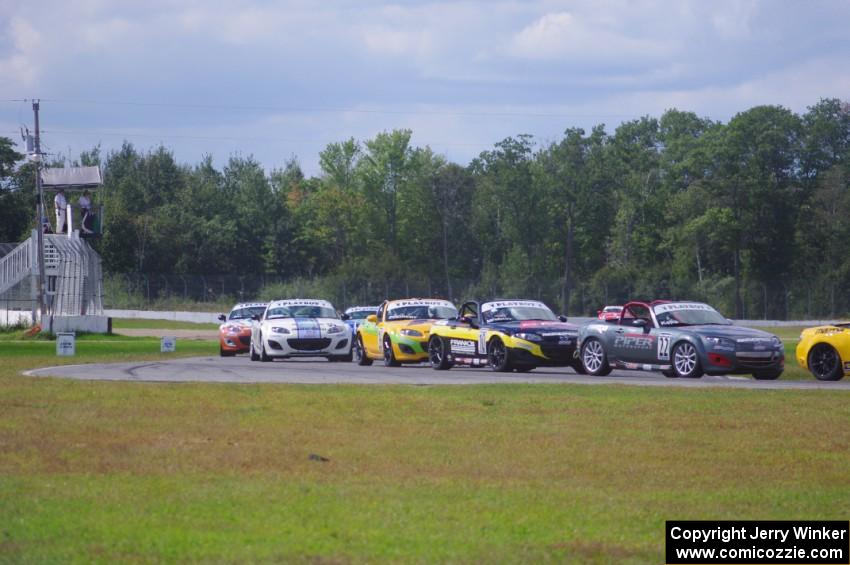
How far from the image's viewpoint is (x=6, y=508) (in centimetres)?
876

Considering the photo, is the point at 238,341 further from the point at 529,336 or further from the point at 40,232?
the point at 40,232

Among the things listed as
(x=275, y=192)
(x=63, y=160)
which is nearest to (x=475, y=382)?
(x=275, y=192)

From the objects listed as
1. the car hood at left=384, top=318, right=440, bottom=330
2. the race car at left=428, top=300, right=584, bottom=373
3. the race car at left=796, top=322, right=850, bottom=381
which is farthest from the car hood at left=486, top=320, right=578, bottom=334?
the race car at left=796, top=322, right=850, bottom=381

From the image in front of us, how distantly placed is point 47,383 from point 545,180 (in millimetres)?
78303

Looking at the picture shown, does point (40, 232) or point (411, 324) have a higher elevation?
point (40, 232)

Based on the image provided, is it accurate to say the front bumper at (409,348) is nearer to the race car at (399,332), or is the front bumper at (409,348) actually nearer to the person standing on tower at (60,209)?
the race car at (399,332)

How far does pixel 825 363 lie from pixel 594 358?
162 inches

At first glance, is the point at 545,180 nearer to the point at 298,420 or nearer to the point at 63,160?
the point at 63,160

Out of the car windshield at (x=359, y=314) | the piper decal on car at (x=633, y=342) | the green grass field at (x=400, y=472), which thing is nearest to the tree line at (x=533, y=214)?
the car windshield at (x=359, y=314)

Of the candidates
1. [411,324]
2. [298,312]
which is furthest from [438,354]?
[298,312]

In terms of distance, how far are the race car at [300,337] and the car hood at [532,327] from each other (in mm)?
4591

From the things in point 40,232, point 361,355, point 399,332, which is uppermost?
point 40,232

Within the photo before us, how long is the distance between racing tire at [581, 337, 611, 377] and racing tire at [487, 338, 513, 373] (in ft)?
4.70

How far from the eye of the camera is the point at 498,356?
79.0 ft
